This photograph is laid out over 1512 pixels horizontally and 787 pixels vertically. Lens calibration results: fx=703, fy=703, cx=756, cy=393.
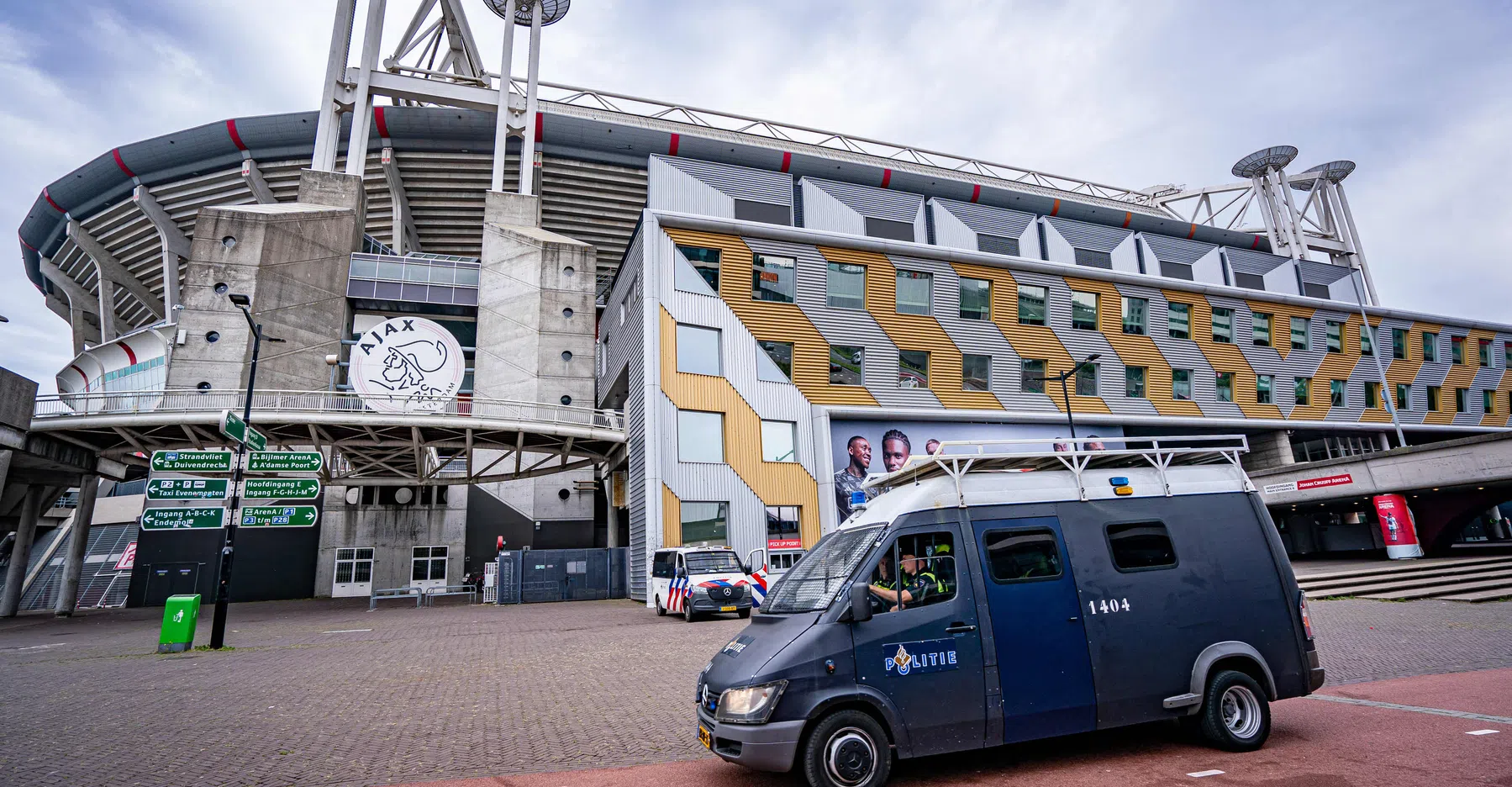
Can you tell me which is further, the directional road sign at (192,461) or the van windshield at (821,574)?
the directional road sign at (192,461)

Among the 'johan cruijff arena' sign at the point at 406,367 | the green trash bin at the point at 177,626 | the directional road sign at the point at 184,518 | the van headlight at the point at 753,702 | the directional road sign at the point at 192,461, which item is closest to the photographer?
the van headlight at the point at 753,702

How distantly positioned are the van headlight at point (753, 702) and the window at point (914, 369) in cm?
2590

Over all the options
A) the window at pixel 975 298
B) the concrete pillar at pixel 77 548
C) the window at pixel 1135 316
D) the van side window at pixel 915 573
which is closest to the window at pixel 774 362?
the window at pixel 975 298

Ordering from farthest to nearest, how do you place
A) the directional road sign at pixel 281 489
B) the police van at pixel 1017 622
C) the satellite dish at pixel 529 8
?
1. the satellite dish at pixel 529 8
2. the directional road sign at pixel 281 489
3. the police van at pixel 1017 622

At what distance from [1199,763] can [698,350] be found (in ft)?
73.8

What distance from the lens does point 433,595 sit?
3256cm

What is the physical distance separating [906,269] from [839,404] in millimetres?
7148

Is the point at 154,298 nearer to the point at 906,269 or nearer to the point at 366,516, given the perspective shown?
the point at 366,516

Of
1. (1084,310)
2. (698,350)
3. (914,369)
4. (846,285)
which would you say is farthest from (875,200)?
(698,350)

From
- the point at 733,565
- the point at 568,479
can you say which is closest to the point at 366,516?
the point at 568,479

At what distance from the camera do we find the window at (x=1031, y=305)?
32.9 meters

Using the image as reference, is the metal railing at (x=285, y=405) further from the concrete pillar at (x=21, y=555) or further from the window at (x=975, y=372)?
the window at (x=975, y=372)

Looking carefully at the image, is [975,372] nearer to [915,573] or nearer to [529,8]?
[915,573]

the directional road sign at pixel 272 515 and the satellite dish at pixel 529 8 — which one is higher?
the satellite dish at pixel 529 8
